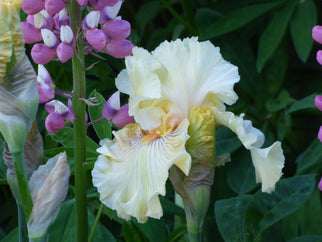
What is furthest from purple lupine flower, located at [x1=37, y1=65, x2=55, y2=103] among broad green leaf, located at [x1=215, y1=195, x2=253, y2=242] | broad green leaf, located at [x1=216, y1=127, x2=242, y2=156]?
broad green leaf, located at [x1=216, y1=127, x2=242, y2=156]

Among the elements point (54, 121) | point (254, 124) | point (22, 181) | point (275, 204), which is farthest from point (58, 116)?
point (254, 124)

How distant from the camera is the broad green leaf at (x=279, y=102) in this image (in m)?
1.17

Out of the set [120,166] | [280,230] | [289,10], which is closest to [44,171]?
[120,166]

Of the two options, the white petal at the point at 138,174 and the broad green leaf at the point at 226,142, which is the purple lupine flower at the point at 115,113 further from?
the broad green leaf at the point at 226,142

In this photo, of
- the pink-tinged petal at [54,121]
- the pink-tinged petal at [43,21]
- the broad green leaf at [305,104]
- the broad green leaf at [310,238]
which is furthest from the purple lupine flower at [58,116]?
the broad green leaf at [305,104]

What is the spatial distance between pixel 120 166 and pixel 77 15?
0.68ft

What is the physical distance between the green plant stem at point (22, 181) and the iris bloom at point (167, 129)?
0.25 ft

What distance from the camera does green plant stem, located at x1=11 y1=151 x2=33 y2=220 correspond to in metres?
0.59

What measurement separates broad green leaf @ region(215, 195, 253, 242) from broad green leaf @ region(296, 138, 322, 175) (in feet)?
0.50

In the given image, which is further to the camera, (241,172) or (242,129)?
(241,172)

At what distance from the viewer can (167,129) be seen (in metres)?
0.66

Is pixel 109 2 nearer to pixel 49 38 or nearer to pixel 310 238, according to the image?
pixel 49 38

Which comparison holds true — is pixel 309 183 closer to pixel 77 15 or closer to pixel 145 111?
pixel 145 111

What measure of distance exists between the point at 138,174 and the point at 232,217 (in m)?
0.27
